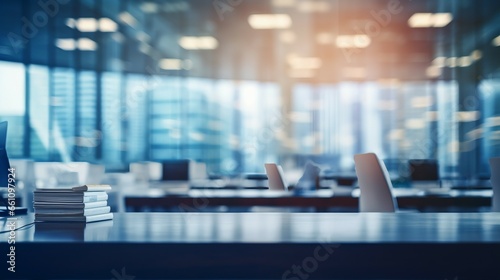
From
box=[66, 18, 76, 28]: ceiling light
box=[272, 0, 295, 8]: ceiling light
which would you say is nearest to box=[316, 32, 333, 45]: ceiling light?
box=[272, 0, 295, 8]: ceiling light

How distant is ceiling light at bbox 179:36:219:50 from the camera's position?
1216 centimetres

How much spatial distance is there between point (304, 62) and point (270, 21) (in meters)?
1.90

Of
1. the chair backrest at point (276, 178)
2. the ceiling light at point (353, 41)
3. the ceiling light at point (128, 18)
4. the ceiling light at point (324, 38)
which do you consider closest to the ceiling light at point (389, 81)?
the ceiling light at point (353, 41)

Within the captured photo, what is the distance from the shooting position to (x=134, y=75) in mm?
11695

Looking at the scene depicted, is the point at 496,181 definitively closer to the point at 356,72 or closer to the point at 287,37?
the point at 287,37

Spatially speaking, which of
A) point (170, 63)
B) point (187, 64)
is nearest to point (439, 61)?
point (187, 64)

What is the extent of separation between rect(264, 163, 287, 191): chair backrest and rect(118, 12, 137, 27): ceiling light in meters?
6.61

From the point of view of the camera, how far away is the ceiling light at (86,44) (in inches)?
424

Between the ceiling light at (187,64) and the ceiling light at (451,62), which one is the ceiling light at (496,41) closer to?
the ceiling light at (451,62)

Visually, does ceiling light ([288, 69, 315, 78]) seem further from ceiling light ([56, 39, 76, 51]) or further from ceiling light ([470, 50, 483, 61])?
ceiling light ([56, 39, 76, 51])

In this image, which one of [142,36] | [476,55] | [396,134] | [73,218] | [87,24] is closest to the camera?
[73,218]

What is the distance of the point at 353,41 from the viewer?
41.5 ft
